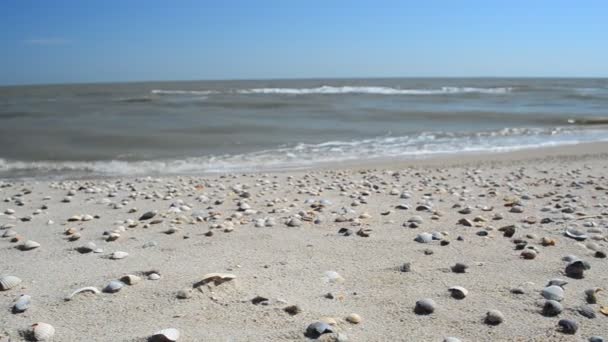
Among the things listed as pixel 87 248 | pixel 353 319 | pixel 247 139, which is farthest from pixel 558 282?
pixel 247 139

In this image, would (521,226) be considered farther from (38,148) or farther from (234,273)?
(38,148)

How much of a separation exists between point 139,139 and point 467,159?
8.79 meters

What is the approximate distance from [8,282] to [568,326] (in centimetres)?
314

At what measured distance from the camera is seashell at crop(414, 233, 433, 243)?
3.80 meters

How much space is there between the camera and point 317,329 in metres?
2.29

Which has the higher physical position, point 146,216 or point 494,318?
point 494,318

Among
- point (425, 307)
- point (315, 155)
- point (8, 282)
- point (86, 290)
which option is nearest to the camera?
point (425, 307)

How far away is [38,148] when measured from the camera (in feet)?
39.4

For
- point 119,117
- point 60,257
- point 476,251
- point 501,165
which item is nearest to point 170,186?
point 60,257

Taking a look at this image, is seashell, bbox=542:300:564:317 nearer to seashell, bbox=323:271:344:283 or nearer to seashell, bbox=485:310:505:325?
seashell, bbox=485:310:505:325

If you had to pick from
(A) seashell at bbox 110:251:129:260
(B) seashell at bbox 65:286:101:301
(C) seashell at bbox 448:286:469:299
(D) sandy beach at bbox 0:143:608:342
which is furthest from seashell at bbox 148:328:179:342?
(C) seashell at bbox 448:286:469:299

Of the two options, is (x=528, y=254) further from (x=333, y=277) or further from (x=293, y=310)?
(x=293, y=310)

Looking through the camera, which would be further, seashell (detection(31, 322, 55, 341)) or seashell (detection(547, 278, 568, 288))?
seashell (detection(547, 278, 568, 288))

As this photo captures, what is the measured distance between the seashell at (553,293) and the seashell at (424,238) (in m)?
1.14
